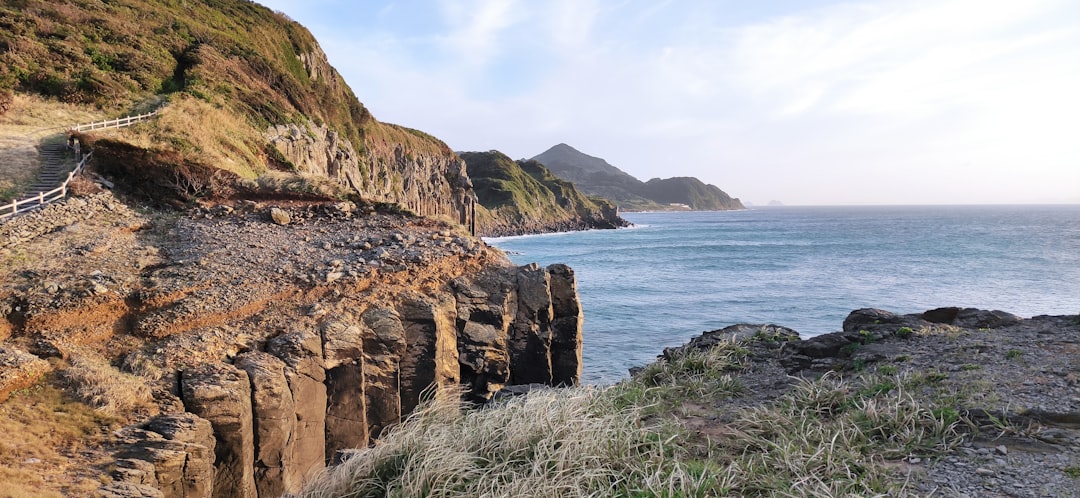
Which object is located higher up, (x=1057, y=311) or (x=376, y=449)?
(x=376, y=449)

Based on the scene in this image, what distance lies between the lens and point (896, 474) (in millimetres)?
5285

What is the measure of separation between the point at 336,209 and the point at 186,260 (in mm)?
5028

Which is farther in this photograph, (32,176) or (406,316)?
(32,176)

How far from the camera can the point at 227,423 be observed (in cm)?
789

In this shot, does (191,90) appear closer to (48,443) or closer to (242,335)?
(242,335)

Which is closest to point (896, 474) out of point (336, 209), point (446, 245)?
point (446, 245)

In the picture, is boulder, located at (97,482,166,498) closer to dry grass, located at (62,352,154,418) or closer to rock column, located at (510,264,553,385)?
dry grass, located at (62,352,154,418)

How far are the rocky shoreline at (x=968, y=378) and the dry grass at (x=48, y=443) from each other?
7.40 metres

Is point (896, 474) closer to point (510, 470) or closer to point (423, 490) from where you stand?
point (510, 470)

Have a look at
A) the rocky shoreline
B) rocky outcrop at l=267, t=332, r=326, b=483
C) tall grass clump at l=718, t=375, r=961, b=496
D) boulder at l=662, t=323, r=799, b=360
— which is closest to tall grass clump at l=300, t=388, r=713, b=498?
tall grass clump at l=718, t=375, r=961, b=496

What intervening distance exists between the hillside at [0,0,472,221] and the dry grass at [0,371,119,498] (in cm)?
988

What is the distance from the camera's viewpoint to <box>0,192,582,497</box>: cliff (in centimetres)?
709

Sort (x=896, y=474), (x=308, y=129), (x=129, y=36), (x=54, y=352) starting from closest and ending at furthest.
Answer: (x=896, y=474) → (x=54, y=352) → (x=129, y=36) → (x=308, y=129)

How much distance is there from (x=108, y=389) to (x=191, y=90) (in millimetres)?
23876
